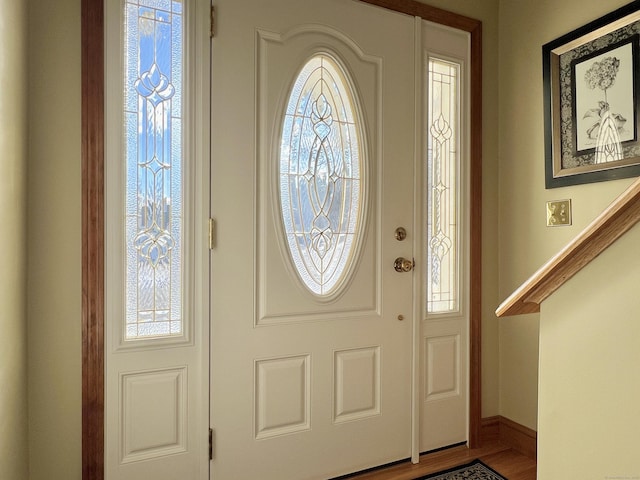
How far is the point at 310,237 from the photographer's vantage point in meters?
1.95

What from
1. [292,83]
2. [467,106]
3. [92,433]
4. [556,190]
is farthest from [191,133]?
[556,190]

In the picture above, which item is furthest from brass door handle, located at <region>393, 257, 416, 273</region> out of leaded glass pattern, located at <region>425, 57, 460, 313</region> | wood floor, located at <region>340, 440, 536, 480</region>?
wood floor, located at <region>340, 440, 536, 480</region>

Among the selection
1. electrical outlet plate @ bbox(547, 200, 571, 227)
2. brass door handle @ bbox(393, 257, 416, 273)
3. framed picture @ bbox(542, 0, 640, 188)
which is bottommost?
brass door handle @ bbox(393, 257, 416, 273)

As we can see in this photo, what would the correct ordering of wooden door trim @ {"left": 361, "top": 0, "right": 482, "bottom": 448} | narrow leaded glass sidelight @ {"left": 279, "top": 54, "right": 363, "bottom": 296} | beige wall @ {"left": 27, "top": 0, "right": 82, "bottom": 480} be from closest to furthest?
beige wall @ {"left": 27, "top": 0, "right": 82, "bottom": 480}, narrow leaded glass sidelight @ {"left": 279, "top": 54, "right": 363, "bottom": 296}, wooden door trim @ {"left": 361, "top": 0, "right": 482, "bottom": 448}

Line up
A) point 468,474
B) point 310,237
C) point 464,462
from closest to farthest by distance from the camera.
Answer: point 310,237, point 468,474, point 464,462

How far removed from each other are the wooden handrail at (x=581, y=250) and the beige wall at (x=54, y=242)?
1.40 meters

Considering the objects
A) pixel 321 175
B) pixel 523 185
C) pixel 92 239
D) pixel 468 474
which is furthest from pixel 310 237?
pixel 468 474

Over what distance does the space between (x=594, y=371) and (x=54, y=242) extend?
1.61 m

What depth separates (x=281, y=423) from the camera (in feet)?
6.24

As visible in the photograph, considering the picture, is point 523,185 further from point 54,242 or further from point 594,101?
point 54,242

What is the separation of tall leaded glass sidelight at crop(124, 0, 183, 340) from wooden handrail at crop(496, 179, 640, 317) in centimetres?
119

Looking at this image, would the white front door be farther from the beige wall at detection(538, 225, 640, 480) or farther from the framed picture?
the beige wall at detection(538, 225, 640, 480)

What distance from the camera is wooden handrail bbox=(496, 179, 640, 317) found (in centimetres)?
81

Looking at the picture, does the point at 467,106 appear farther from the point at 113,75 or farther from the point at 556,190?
the point at 113,75
